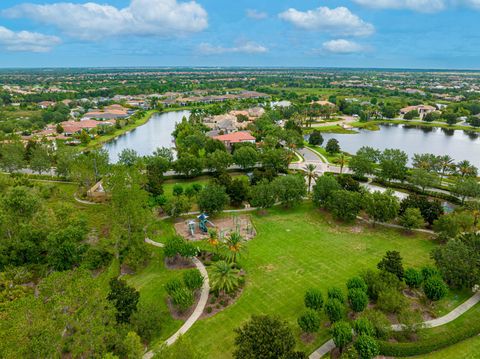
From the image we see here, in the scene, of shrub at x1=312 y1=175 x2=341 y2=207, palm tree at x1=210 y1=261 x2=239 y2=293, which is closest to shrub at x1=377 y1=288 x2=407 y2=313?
palm tree at x1=210 y1=261 x2=239 y2=293

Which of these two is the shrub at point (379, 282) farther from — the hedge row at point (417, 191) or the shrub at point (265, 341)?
the hedge row at point (417, 191)

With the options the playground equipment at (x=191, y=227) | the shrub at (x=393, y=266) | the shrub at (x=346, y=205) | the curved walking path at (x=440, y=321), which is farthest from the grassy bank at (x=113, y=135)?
the curved walking path at (x=440, y=321)

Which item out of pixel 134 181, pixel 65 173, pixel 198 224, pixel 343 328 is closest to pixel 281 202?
pixel 198 224

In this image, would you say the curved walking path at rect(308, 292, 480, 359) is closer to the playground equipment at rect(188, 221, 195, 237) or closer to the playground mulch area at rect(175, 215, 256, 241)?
the playground mulch area at rect(175, 215, 256, 241)

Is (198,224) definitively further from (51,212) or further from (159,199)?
(51,212)

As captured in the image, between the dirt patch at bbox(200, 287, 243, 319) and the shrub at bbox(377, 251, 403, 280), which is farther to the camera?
the shrub at bbox(377, 251, 403, 280)

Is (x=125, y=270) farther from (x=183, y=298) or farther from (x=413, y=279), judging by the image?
(x=413, y=279)

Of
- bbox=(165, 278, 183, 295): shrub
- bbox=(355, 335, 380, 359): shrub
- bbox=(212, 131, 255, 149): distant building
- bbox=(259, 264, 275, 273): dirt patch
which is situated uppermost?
bbox=(212, 131, 255, 149): distant building
